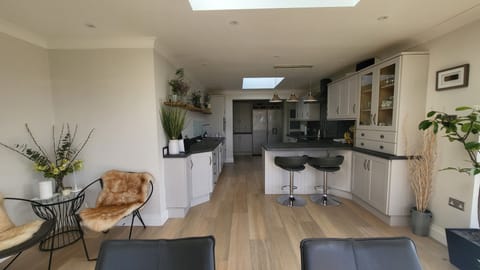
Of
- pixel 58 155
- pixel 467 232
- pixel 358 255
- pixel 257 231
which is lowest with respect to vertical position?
pixel 257 231

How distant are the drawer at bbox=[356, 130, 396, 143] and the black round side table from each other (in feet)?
12.7

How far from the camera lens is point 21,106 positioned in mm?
2340

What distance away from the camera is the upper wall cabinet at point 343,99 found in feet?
11.8

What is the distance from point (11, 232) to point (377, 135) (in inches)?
170

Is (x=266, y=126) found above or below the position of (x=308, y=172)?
above

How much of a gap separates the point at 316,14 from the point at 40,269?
3.68m

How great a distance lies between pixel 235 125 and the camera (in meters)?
8.49

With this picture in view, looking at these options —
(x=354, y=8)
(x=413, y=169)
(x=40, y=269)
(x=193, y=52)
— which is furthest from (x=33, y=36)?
(x=413, y=169)

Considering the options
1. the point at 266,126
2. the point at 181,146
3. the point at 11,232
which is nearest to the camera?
the point at 11,232

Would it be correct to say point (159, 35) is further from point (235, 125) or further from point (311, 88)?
point (235, 125)

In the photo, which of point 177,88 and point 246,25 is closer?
point 246,25

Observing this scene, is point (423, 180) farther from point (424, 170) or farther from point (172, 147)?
point (172, 147)

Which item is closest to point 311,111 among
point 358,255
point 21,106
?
point 358,255

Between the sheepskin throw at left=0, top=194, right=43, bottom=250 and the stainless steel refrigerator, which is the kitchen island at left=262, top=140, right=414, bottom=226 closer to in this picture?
the sheepskin throw at left=0, top=194, right=43, bottom=250
